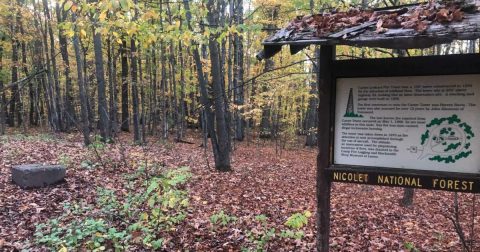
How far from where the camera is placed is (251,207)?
817 centimetres

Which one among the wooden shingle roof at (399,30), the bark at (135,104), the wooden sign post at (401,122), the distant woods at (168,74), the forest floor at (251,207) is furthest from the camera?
the bark at (135,104)

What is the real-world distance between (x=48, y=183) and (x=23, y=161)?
348 cm

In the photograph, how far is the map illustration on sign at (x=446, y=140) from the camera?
148 inches

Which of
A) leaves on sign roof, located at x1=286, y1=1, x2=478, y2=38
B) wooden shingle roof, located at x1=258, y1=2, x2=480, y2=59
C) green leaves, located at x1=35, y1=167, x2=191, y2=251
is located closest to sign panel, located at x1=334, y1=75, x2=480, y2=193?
wooden shingle roof, located at x1=258, y1=2, x2=480, y2=59

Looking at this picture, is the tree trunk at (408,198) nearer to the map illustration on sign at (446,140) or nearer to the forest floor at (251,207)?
the forest floor at (251,207)

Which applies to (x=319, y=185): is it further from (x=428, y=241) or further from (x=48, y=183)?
(x=48, y=183)

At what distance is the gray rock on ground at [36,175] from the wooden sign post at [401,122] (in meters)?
7.11

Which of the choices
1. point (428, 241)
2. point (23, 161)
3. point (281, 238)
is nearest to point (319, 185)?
point (281, 238)

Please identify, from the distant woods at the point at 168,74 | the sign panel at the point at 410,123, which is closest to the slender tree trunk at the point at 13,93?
the distant woods at the point at 168,74

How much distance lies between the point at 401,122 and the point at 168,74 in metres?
23.4

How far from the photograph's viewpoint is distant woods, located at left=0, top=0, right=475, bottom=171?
468 inches

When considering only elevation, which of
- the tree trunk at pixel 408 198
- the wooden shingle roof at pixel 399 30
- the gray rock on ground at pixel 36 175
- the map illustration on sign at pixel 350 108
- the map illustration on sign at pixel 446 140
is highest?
the wooden shingle roof at pixel 399 30

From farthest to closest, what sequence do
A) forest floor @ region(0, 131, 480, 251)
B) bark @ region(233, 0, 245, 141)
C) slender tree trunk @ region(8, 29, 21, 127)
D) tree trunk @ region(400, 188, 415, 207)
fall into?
slender tree trunk @ region(8, 29, 21, 127) → bark @ region(233, 0, 245, 141) → tree trunk @ region(400, 188, 415, 207) → forest floor @ region(0, 131, 480, 251)

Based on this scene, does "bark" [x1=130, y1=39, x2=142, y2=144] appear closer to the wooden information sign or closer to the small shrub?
the small shrub
